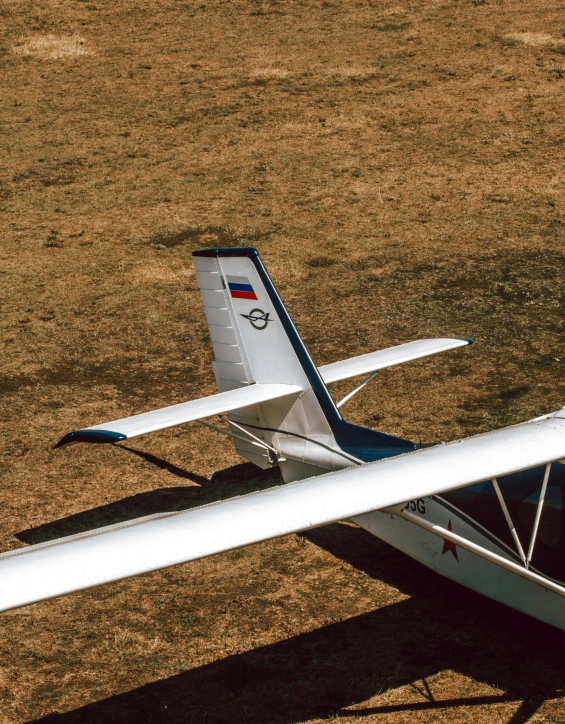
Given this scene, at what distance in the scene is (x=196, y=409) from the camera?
10.0 m

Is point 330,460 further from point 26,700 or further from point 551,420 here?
point 26,700

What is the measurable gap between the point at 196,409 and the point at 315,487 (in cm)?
279

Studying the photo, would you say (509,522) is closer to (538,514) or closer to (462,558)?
(538,514)

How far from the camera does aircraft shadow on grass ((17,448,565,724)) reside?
8.58 m

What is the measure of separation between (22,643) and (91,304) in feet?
31.3

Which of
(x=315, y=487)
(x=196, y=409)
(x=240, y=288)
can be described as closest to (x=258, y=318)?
(x=240, y=288)

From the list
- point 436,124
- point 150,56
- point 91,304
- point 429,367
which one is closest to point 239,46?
point 150,56

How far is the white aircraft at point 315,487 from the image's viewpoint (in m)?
6.68

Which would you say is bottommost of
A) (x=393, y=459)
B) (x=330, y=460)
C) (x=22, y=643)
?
(x=22, y=643)

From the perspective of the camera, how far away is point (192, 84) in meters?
29.0

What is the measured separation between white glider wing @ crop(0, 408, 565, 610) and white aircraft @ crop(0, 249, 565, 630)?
0.01m

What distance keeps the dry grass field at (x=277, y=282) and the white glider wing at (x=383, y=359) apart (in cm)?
196

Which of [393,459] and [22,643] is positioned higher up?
[393,459]

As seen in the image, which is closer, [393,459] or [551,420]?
[393,459]
